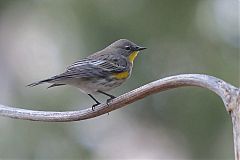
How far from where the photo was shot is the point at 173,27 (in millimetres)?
4012

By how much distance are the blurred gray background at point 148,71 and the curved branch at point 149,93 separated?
5.76 feet

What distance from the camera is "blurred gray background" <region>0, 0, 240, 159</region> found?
3.87 meters

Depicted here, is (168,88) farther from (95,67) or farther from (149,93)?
(95,67)

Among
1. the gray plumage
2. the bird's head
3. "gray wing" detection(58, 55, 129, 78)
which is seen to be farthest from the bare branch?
the bird's head

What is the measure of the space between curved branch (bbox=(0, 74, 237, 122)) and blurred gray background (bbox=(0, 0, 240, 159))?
1755mm

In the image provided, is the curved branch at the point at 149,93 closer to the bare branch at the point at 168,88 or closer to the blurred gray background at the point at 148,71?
the bare branch at the point at 168,88

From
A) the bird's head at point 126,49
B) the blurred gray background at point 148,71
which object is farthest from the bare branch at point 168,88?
the blurred gray background at point 148,71

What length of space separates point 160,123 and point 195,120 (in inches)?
12.5

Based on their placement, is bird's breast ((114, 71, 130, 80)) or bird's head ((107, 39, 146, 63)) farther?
bird's head ((107, 39, 146, 63))

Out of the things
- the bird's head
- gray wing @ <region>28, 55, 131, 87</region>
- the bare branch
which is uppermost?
the bird's head

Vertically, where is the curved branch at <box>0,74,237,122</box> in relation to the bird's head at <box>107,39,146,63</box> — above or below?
below

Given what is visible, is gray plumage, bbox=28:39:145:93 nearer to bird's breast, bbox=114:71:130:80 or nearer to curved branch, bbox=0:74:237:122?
bird's breast, bbox=114:71:130:80

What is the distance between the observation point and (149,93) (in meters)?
1.70

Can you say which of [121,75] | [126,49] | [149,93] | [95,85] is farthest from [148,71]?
[149,93]
